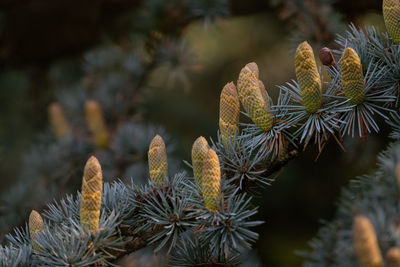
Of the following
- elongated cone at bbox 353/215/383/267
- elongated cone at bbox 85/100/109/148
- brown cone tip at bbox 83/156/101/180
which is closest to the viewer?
elongated cone at bbox 353/215/383/267

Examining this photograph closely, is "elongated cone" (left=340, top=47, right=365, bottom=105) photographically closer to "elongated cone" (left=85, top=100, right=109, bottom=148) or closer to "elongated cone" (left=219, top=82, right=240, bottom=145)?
"elongated cone" (left=219, top=82, right=240, bottom=145)

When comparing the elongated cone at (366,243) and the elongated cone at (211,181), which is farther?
the elongated cone at (211,181)

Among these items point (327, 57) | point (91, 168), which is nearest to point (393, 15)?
point (327, 57)

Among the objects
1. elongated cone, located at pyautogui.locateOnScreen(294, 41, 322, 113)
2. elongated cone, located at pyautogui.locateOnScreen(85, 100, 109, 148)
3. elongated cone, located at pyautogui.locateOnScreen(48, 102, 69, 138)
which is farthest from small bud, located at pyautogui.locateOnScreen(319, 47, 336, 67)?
elongated cone, located at pyautogui.locateOnScreen(48, 102, 69, 138)

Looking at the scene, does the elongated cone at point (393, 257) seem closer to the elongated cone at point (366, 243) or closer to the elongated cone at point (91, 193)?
the elongated cone at point (366, 243)

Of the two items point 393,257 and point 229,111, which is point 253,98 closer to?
point 229,111

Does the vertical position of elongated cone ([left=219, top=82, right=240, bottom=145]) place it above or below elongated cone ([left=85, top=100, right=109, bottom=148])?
below

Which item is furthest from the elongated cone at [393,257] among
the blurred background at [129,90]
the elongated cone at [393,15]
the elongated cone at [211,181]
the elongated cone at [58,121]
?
A: the elongated cone at [58,121]
